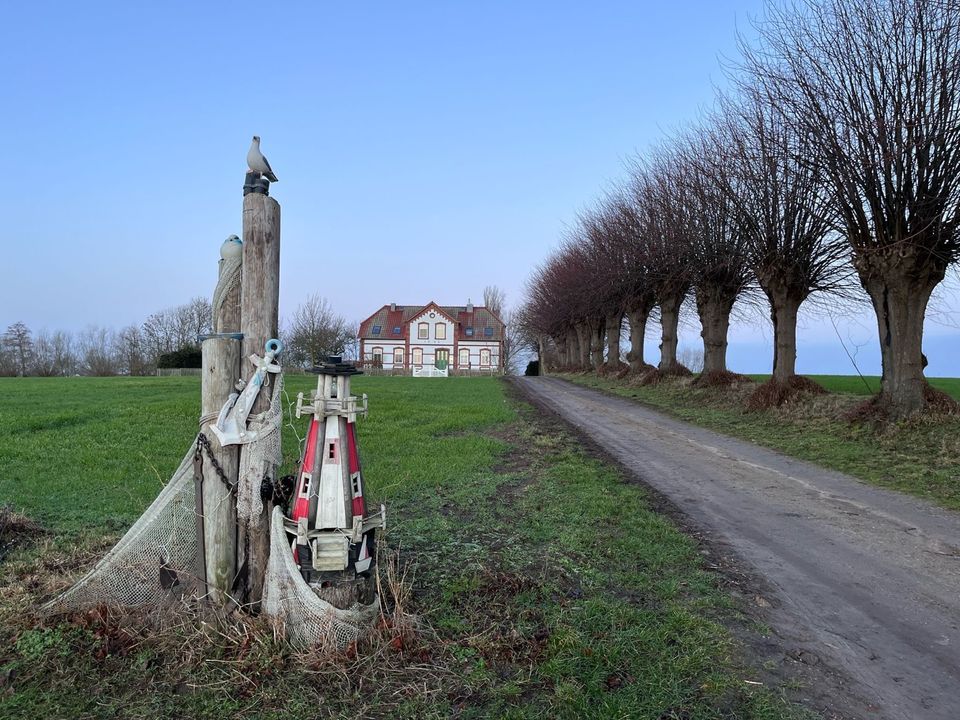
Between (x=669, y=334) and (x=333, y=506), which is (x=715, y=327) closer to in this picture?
(x=669, y=334)

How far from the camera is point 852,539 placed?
5980 mm

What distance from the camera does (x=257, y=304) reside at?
4027mm

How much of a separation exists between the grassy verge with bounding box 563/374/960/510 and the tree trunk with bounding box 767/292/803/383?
4.51 feet

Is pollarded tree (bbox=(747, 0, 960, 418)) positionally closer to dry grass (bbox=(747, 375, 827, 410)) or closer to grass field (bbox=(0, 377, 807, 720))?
dry grass (bbox=(747, 375, 827, 410))

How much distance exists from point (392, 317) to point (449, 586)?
73.2 meters

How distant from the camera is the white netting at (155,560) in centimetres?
390

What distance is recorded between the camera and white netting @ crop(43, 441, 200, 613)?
3.90 metres

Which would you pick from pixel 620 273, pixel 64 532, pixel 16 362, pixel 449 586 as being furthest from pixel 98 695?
pixel 16 362

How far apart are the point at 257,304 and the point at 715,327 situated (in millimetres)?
22202

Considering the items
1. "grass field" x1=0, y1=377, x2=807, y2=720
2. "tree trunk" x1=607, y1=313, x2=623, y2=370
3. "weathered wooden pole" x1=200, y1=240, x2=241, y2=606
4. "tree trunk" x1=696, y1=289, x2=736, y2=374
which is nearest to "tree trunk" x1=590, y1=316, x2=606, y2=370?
"tree trunk" x1=607, y1=313, x2=623, y2=370

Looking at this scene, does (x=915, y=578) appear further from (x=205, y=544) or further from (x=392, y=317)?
(x=392, y=317)

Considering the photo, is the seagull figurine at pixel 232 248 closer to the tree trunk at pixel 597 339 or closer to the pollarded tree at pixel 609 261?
the pollarded tree at pixel 609 261

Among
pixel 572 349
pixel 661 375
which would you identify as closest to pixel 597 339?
pixel 572 349

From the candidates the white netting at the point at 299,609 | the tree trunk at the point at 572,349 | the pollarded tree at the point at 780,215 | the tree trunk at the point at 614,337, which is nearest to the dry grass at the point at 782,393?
the pollarded tree at the point at 780,215
